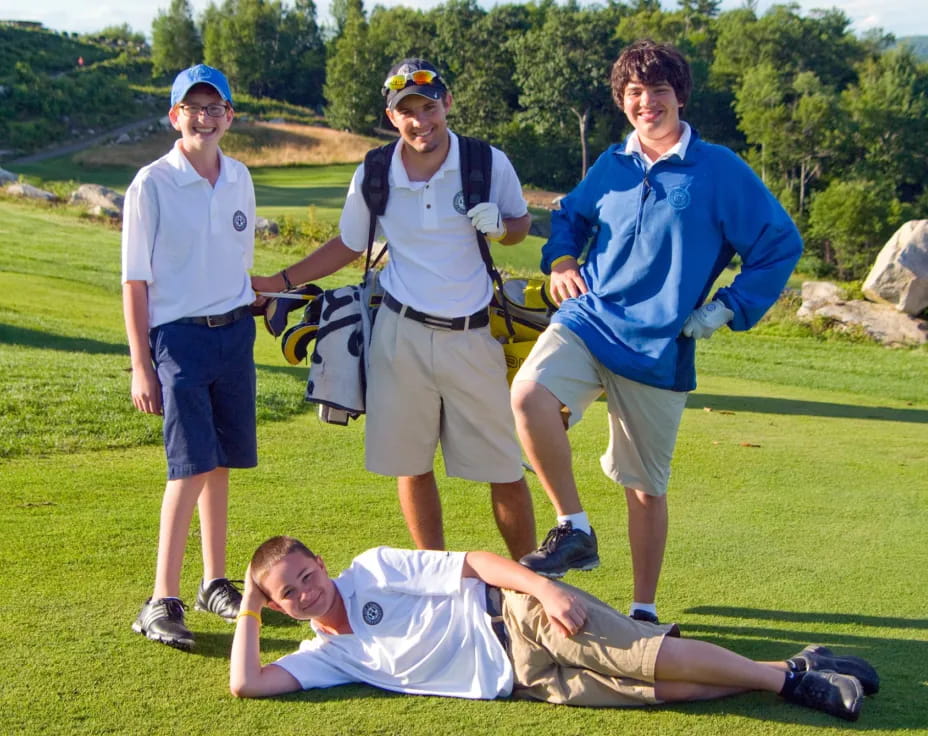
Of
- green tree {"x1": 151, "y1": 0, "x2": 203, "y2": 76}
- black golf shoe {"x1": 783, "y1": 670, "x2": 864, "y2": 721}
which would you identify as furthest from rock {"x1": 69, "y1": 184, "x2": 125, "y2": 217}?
green tree {"x1": 151, "y1": 0, "x2": 203, "y2": 76}

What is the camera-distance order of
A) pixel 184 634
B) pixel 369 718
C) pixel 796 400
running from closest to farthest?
pixel 369 718 → pixel 184 634 → pixel 796 400

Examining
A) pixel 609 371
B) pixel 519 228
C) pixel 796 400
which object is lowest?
pixel 796 400

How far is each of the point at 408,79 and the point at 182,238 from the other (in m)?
0.98

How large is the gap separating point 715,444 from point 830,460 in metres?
0.75

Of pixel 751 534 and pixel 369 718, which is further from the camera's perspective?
pixel 751 534

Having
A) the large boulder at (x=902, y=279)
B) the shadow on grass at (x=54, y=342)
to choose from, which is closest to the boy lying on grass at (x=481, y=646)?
the shadow on grass at (x=54, y=342)

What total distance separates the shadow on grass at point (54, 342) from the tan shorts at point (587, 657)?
749 centimetres

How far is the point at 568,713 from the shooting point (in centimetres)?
339

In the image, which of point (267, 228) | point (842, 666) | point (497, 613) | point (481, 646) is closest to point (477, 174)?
point (497, 613)

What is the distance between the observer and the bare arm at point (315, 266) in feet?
14.7

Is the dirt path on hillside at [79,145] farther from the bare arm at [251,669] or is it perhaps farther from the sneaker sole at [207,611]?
the bare arm at [251,669]

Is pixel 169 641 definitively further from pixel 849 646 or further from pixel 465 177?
pixel 849 646

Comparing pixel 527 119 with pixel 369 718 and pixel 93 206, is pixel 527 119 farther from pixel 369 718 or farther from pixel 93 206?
pixel 369 718

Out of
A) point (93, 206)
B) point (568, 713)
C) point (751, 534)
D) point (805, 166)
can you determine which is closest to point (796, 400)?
point (751, 534)
